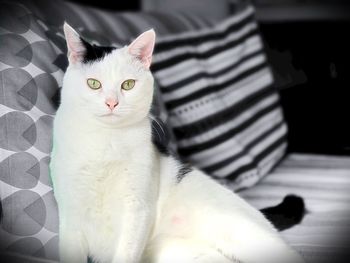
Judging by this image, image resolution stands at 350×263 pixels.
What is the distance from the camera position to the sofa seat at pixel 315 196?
39.5 inches

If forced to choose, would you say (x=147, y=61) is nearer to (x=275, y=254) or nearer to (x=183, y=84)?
(x=275, y=254)

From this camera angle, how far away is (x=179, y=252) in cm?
79

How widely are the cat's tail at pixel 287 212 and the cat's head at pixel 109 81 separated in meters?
0.44

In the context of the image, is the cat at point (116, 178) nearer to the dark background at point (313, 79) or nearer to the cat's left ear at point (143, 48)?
the cat's left ear at point (143, 48)

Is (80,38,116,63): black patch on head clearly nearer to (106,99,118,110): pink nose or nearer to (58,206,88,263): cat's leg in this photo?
(106,99,118,110): pink nose

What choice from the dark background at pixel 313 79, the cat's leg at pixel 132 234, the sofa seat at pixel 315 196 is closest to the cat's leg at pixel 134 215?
the cat's leg at pixel 132 234

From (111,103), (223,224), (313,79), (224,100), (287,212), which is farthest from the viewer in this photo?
(313,79)

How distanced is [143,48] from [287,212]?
0.55 metres

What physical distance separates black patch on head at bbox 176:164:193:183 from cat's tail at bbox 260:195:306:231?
0.76 ft

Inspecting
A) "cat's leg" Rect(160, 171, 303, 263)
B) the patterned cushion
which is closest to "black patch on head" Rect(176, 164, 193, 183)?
"cat's leg" Rect(160, 171, 303, 263)

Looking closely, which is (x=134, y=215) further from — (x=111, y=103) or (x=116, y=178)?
(x=111, y=103)

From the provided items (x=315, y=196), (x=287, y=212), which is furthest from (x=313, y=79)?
(x=287, y=212)

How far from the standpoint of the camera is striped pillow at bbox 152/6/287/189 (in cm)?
133

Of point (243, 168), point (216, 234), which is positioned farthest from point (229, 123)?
point (216, 234)
